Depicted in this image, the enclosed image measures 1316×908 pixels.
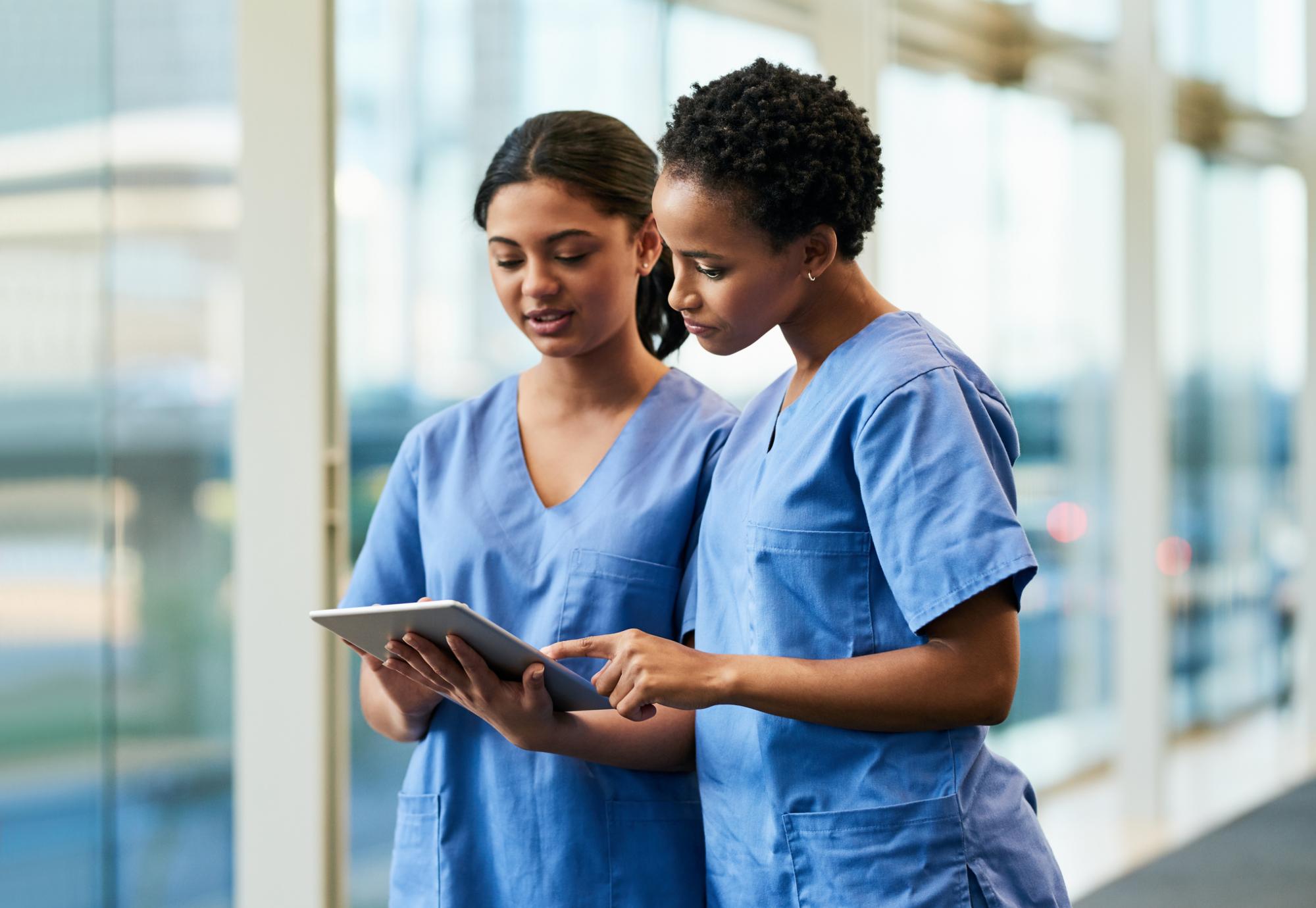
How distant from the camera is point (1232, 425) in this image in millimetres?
5633

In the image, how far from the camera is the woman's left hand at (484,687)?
3.95 feet

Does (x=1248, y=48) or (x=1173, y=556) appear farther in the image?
(x=1248, y=48)

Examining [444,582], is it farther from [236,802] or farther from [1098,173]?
[1098,173]

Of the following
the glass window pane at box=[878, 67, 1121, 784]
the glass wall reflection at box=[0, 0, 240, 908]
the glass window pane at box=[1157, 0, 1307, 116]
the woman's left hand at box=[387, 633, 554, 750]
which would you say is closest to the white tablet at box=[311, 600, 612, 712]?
the woman's left hand at box=[387, 633, 554, 750]

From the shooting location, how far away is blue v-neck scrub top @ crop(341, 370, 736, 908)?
133 cm

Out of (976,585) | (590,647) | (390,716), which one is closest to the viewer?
(976,585)

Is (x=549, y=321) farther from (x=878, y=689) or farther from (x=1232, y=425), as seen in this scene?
(x=1232, y=425)

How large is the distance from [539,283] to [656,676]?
0.44 m

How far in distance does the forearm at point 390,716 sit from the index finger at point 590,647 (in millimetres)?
282

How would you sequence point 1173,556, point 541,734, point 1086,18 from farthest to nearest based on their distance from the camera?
1. point 1173,556
2. point 1086,18
3. point 541,734

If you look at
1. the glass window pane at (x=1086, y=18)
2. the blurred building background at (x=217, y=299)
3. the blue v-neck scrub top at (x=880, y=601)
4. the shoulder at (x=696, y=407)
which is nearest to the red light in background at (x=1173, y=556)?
the blurred building background at (x=217, y=299)

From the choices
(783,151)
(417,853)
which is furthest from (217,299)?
(783,151)

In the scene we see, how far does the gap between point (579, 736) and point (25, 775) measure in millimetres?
1218

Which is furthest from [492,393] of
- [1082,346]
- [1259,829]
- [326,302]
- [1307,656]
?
[1307,656]
